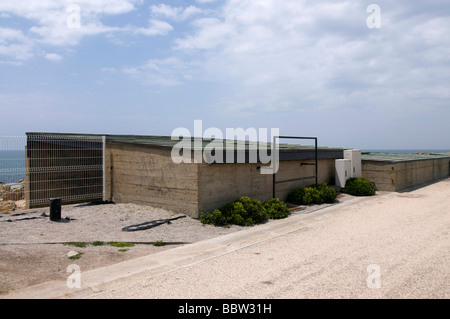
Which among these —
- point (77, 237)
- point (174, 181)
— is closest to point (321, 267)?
point (77, 237)

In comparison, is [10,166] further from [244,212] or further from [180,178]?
[244,212]

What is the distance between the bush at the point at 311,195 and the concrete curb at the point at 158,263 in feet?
10.3

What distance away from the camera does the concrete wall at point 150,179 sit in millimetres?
10391

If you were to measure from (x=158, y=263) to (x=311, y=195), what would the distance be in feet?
29.4

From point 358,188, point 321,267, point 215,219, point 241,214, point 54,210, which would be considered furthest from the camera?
point 358,188

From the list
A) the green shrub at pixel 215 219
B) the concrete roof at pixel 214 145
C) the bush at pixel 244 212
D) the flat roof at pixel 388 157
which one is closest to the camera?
the green shrub at pixel 215 219

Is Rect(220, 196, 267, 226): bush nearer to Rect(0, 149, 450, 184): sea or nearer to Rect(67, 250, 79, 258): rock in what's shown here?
Rect(67, 250, 79, 258): rock

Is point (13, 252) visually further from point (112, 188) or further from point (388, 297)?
point (388, 297)

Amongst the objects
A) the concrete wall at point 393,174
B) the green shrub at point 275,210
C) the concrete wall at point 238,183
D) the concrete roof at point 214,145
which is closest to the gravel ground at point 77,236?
the concrete wall at point 238,183

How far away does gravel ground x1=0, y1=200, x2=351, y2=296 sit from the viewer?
20.1ft

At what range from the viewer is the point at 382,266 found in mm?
6305

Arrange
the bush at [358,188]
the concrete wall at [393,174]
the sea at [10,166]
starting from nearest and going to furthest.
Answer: the sea at [10,166] < the bush at [358,188] < the concrete wall at [393,174]

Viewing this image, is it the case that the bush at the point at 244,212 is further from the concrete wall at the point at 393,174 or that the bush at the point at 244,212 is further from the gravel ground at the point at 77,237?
the concrete wall at the point at 393,174

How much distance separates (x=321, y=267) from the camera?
6.26 m
